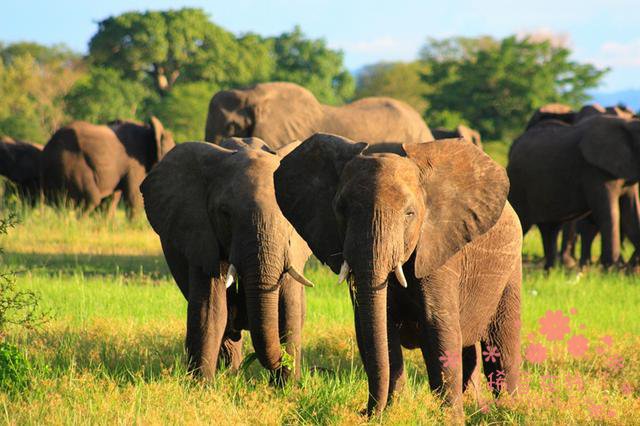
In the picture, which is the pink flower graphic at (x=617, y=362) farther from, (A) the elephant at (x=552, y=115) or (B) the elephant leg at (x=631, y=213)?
(A) the elephant at (x=552, y=115)

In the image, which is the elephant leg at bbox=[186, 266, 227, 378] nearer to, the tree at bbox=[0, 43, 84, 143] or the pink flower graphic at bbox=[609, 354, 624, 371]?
Result: the pink flower graphic at bbox=[609, 354, 624, 371]

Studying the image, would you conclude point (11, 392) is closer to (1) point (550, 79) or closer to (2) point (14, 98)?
(1) point (550, 79)

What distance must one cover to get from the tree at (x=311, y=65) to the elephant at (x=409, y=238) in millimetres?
58655

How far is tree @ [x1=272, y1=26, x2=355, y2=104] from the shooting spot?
65.0 meters

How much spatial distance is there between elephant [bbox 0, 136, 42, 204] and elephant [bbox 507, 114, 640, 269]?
9537 mm

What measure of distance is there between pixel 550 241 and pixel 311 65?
5341 centimetres

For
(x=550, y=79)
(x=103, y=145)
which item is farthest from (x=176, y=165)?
(x=550, y=79)

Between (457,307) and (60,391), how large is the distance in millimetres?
2249

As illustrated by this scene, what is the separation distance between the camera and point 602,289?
11.7 metres

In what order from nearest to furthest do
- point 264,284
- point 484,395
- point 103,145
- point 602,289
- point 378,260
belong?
point 378,260 → point 264,284 → point 484,395 → point 602,289 → point 103,145

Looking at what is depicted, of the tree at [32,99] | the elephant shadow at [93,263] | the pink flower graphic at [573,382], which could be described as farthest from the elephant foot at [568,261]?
the tree at [32,99]

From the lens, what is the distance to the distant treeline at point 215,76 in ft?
134

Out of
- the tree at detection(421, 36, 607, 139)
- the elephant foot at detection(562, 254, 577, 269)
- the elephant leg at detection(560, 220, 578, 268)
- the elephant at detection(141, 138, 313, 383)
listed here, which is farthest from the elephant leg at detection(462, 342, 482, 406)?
the tree at detection(421, 36, 607, 139)

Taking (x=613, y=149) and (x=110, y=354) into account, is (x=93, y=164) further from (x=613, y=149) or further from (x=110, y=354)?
(x=110, y=354)
